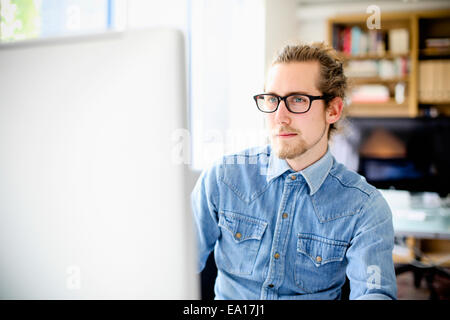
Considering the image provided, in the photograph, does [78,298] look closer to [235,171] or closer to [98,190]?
[98,190]

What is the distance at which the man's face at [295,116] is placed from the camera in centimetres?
75

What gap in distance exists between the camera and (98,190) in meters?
0.50

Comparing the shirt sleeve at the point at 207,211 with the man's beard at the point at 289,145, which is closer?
the man's beard at the point at 289,145

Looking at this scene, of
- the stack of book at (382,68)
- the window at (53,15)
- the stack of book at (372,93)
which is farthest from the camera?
the stack of book at (372,93)

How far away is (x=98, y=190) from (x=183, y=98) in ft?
0.55

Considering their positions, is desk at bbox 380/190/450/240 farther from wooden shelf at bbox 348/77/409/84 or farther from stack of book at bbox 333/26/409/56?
wooden shelf at bbox 348/77/409/84

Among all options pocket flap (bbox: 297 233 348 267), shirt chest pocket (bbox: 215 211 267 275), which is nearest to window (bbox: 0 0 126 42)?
shirt chest pocket (bbox: 215 211 267 275)

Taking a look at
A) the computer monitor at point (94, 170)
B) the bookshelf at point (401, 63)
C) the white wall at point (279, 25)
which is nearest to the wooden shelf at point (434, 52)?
the bookshelf at point (401, 63)

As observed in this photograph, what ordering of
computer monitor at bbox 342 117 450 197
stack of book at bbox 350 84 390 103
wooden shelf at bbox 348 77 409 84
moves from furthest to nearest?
stack of book at bbox 350 84 390 103
wooden shelf at bbox 348 77 409 84
computer monitor at bbox 342 117 450 197

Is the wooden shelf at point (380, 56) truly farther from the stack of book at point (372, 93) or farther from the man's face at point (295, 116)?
the man's face at point (295, 116)

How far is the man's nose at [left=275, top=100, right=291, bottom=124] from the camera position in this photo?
737mm

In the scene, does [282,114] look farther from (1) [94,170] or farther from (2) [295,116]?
(1) [94,170]

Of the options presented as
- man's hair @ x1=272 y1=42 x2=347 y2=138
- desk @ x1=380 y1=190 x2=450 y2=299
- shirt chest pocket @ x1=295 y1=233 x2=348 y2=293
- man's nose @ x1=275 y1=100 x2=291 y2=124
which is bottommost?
desk @ x1=380 y1=190 x2=450 y2=299

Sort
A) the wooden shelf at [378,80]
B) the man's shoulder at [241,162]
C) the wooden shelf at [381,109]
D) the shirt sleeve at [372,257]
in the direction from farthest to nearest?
the wooden shelf at [381,109]
the wooden shelf at [378,80]
the man's shoulder at [241,162]
the shirt sleeve at [372,257]
